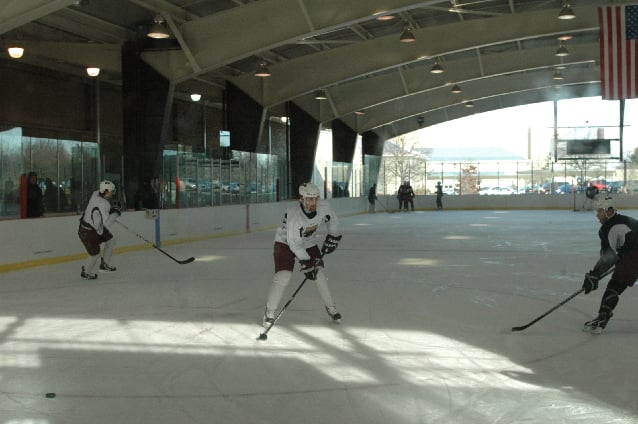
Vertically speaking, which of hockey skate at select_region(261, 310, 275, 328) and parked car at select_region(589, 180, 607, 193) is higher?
parked car at select_region(589, 180, 607, 193)

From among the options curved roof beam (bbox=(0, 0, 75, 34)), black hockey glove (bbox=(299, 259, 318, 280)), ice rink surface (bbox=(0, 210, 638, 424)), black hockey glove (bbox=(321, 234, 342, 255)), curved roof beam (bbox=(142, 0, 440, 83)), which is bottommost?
ice rink surface (bbox=(0, 210, 638, 424))

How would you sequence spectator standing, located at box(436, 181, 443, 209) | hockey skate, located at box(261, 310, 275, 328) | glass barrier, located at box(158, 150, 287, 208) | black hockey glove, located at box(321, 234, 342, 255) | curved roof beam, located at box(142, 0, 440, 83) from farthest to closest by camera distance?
spectator standing, located at box(436, 181, 443, 209), glass barrier, located at box(158, 150, 287, 208), curved roof beam, located at box(142, 0, 440, 83), black hockey glove, located at box(321, 234, 342, 255), hockey skate, located at box(261, 310, 275, 328)

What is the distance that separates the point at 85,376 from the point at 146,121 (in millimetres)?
14919

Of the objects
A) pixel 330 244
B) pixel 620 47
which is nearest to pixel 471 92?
pixel 620 47

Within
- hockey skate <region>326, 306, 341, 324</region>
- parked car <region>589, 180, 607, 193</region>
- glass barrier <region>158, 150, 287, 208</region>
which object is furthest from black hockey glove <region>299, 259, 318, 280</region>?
parked car <region>589, 180, 607, 193</region>

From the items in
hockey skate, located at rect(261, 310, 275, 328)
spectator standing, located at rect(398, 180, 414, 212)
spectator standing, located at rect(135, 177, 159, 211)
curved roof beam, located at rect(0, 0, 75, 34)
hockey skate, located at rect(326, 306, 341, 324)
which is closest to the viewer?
hockey skate, located at rect(261, 310, 275, 328)

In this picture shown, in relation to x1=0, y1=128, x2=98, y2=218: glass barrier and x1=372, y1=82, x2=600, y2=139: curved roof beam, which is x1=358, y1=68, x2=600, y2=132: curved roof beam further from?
x1=0, y1=128, x2=98, y2=218: glass barrier

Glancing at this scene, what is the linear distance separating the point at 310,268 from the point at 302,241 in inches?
9.7

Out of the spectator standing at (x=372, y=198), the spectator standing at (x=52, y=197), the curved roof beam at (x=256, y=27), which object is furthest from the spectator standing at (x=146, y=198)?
the spectator standing at (x=372, y=198)

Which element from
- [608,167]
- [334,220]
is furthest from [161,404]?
[608,167]

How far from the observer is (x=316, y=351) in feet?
20.3

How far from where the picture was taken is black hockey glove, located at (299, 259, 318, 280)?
23.4 feet

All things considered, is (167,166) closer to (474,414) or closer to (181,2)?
(181,2)

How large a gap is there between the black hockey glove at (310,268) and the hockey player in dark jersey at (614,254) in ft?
7.47
